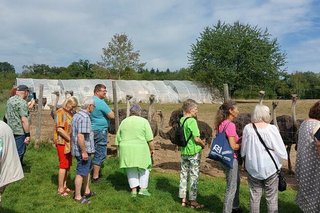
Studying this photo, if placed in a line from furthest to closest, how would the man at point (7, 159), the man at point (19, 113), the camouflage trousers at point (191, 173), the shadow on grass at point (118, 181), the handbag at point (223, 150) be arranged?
the shadow on grass at point (118, 181) < the man at point (19, 113) < the camouflage trousers at point (191, 173) < the handbag at point (223, 150) < the man at point (7, 159)

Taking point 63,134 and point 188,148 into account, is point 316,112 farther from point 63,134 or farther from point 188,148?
point 63,134

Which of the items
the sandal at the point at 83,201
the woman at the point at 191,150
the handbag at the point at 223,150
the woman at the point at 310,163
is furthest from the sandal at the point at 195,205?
the woman at the point at 310,163

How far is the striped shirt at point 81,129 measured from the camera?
19.2 feet

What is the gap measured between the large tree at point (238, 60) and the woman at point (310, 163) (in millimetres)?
34037

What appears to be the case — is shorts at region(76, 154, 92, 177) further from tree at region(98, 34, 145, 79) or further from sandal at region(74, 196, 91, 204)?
tree at region(98, 34, 145, 79)

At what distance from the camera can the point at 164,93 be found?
1478 inches

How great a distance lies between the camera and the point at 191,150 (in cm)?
589

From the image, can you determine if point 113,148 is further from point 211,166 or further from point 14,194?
point 14,194

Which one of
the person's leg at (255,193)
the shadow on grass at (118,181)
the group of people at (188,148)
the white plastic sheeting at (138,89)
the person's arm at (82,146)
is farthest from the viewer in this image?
the white plastic sheeting at (138,89)

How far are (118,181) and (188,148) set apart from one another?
2223mm

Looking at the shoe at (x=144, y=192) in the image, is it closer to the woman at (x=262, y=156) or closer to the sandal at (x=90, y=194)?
the sandal at (x=90, y=194)

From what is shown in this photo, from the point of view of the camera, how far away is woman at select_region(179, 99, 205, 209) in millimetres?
5836

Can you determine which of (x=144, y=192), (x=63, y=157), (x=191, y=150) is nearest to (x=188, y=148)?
(x=191, y=150)

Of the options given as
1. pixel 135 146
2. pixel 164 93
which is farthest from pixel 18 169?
pixel 164 93
